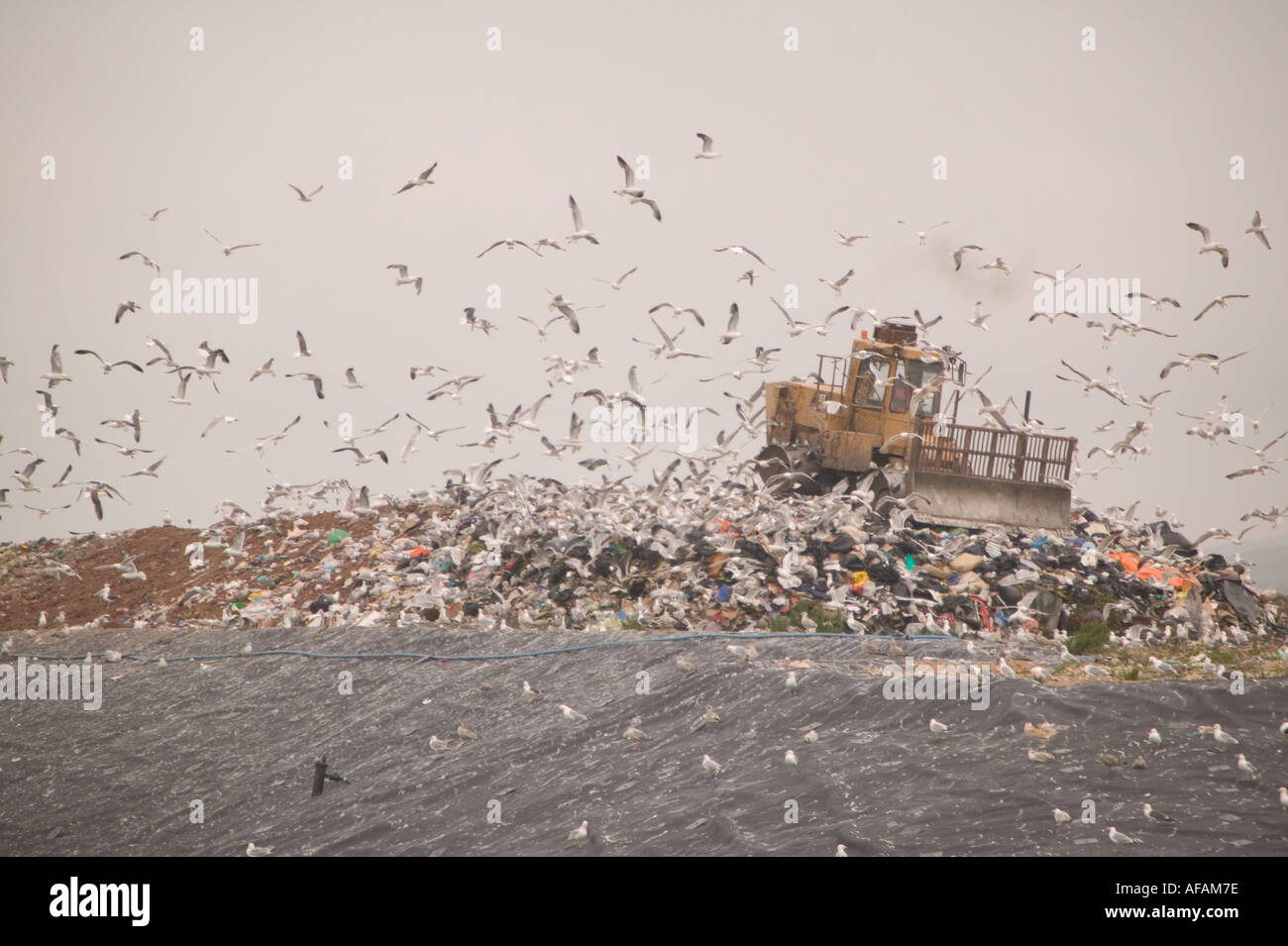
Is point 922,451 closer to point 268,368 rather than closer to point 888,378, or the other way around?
point 888,378

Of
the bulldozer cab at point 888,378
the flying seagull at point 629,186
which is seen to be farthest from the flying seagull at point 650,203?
the bulldozer cab at point 888,378

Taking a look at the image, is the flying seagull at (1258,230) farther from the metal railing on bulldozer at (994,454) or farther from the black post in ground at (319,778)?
the black post in ground at (319,778)

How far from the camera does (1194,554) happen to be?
12578 mm

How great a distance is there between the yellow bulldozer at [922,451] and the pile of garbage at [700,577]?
0.40 meters

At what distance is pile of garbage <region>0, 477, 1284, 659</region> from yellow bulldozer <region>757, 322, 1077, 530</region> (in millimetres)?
402

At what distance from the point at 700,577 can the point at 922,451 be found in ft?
11.8

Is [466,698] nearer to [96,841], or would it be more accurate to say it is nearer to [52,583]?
[96,841]

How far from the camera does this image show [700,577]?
10352mm

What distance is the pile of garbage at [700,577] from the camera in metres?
9.91

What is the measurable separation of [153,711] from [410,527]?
582 centimetres

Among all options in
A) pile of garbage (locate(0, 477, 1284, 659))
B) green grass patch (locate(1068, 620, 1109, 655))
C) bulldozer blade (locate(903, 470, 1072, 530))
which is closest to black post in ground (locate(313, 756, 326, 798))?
pile of garbage (locate(0, 477, 1284, 659))
